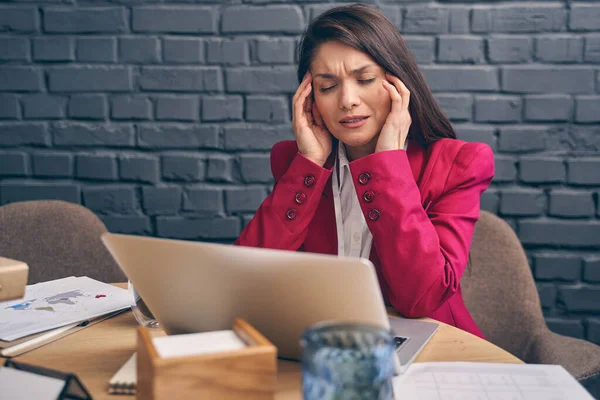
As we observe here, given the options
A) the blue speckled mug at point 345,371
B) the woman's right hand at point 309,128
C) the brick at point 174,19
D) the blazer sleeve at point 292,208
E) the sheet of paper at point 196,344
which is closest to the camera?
the blue speckled mug at point 345,371

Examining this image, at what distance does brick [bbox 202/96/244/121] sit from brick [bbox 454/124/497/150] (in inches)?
29.2

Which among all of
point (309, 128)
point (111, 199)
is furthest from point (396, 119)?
point (111, 199)

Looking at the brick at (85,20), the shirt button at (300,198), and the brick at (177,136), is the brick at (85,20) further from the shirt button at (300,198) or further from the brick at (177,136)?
the shirt button at (300,198)

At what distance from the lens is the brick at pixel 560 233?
6.26ft

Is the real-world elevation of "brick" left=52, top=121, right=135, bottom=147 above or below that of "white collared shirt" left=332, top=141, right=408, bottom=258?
above

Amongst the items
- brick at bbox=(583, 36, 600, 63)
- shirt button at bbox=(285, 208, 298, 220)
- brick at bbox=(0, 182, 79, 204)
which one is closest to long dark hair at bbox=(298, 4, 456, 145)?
shirt button at bbox=(285, 208, 298, 220)

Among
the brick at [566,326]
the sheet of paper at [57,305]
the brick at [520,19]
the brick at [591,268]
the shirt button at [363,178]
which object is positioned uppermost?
the brick at [520,19]

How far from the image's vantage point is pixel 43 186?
2061 mm

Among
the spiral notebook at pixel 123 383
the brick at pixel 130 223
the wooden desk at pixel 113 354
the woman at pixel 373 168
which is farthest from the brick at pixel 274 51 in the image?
the spiral notebook at pixel 123 383

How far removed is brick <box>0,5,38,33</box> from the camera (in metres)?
2.00

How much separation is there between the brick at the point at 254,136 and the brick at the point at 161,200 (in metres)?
0.25

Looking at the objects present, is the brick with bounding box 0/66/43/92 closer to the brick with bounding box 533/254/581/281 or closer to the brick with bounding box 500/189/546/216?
the brick with bounding box 500/189/546/216

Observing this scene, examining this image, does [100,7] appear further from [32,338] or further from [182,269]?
[182,269]

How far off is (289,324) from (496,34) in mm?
1505
